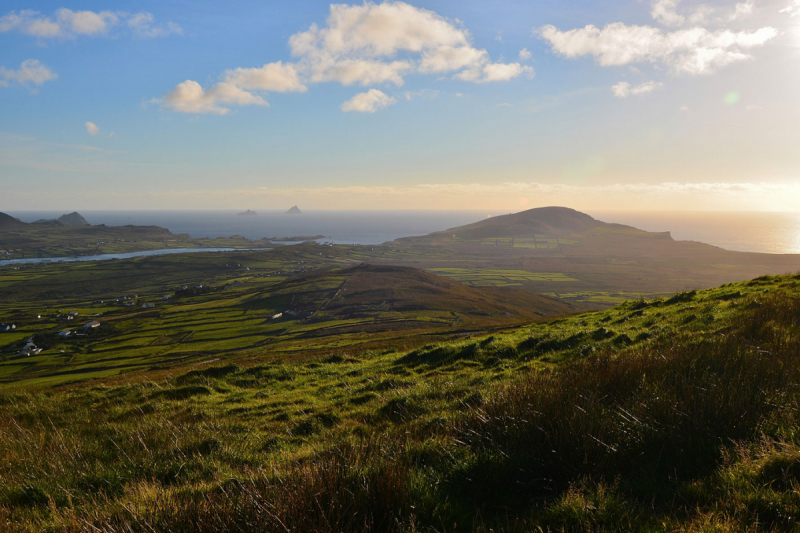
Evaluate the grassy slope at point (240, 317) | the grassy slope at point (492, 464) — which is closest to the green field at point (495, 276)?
the grassy slope at point (240, 317)

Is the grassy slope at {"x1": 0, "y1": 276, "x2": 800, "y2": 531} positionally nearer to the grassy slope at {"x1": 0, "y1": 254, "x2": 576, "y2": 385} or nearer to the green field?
the grassy slope at {"x1": 0, "y1": 254, "x2": 576, "y2": 385}

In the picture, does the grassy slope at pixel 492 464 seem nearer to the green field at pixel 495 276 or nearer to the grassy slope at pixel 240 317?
the grassy slope at pixel 240 317

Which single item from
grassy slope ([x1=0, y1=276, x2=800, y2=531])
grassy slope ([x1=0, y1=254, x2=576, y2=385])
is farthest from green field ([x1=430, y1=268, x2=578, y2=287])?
grassy slope ([x1=0, y1=276, x2=800, y2=531])

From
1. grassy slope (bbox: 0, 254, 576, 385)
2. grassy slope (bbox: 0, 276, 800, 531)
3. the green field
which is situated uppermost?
grassy slope (bbox: 0, 276, 800, 531)

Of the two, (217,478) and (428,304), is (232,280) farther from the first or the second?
(217,478)

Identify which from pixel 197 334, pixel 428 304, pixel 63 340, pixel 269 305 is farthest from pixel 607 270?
pixel 63 340

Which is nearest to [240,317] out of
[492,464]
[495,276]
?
[492,464]

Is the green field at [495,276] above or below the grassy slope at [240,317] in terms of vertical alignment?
above

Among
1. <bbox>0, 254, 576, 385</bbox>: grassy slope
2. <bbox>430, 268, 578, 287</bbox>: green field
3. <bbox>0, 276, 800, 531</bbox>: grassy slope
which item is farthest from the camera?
<bbox>430, 268, 578, 287</bbox>: green field

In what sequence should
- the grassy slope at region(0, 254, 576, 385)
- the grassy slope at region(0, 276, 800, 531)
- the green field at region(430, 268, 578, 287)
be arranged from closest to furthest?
the grassy slope at region(0, 276, 800, 531) < the grassy slope at region(0, 254, 576, 385) < the green field at region(430, 268, 578, 287)

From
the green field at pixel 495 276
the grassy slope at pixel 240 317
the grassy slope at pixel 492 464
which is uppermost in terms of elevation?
the grassy slope at pixel 492 464

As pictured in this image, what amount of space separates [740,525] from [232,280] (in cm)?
17614

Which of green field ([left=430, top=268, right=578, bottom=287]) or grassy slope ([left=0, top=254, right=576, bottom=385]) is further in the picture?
green field ([left=430, top=268, right=578, bottom=287])

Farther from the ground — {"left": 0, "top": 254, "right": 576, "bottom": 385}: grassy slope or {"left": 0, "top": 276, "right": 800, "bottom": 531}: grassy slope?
{"left": 0, "top": 276, "right": 800, "bottom": 531}: grassy slope
